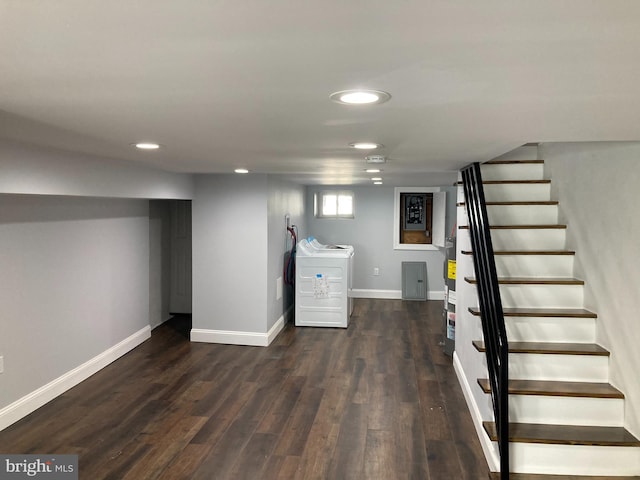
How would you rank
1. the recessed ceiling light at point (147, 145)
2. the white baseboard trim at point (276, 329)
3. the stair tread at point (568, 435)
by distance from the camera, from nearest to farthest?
the stair tread at point (568, 435) < the recessed ceiling light at point (147, 145) < the white baseboard trim at point (276, 329)

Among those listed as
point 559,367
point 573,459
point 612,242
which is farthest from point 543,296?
point 573,459

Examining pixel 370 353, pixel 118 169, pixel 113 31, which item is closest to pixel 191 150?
pixel 118 169

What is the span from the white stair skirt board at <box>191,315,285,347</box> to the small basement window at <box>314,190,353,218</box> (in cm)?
336

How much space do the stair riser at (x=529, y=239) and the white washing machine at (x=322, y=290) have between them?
2.92m

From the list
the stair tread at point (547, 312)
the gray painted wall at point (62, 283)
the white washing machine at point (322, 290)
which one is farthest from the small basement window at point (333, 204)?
the stair tread at point (547, 312)

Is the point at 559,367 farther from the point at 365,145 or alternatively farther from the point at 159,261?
the point at 159,261

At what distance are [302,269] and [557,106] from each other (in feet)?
16.9

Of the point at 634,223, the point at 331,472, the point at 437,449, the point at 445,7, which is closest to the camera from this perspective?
the point at 445,7

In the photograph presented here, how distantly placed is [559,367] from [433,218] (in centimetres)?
544

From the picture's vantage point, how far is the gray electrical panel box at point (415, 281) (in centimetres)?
855

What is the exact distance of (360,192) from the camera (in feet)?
28.6

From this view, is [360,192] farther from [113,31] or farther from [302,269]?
[113,31]

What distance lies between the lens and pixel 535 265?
12.3 feet

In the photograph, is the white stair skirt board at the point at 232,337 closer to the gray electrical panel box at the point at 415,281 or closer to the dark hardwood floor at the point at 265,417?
the dark hardwood floor at the point at 265,417
